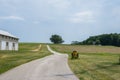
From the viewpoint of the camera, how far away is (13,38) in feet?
276

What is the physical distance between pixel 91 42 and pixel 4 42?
417ft

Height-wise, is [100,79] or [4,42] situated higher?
[4,42]

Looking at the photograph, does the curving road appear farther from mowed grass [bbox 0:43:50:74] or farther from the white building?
the white building

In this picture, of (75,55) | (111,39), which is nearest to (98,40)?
(111,39)

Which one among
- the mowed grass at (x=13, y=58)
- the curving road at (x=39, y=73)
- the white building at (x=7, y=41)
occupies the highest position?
the white building at (x=7, y=41)

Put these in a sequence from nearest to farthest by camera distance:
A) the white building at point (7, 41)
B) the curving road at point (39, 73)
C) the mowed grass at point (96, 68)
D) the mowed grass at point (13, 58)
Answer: the curving road at point (39, 73) → the mowed grass at point (96, 68) → the mowed grass at point (13, 58) → the white building at point (7, 41)

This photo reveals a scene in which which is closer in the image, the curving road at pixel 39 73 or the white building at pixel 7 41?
the curving road at pixel 39 73

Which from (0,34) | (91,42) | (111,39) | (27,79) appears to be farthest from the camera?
(91,42)

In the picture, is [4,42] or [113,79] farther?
[4,42]

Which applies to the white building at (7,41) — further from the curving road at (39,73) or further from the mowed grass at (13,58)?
the curving road at (39,73)

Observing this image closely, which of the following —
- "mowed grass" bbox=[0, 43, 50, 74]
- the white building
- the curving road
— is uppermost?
the white building

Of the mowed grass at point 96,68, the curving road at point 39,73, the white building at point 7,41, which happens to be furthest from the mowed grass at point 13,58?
the white building at point 7,41

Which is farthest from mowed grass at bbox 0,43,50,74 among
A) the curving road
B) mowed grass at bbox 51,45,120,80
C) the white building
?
the white building

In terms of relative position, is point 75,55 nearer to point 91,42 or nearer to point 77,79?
point 77,79
